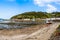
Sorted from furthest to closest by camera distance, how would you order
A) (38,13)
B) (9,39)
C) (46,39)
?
(38,13)
(9,39)
(46,39)

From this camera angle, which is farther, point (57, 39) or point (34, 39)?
point (34, 39)

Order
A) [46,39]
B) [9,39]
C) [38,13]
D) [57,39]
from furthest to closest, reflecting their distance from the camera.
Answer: [38,13] → [9,39] → [46,39] → [57,39]

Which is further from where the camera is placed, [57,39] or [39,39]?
[39,39]

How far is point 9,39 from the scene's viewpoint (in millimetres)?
29234

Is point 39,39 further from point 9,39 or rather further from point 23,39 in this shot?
point 9,39

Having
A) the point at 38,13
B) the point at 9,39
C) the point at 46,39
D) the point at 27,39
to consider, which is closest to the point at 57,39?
the point at 46,39

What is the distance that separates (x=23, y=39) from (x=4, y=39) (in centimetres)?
250

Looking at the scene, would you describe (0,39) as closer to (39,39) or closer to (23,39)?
(23,39)

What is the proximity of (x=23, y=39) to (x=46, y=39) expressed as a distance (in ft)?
10.2

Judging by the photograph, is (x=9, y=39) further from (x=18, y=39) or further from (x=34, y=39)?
(x=34, y=39)

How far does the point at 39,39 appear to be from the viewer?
91.5ft

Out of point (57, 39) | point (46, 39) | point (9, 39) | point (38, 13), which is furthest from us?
point (38, 13)

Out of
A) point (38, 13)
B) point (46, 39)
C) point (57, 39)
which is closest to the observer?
point (57, 39)

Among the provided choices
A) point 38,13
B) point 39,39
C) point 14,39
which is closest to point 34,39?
point 39,39
